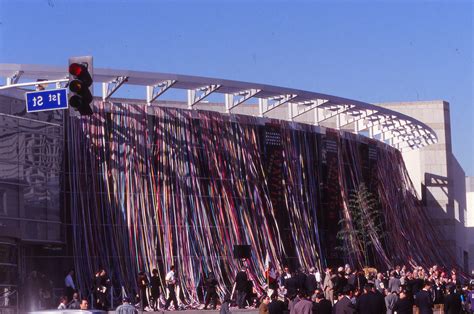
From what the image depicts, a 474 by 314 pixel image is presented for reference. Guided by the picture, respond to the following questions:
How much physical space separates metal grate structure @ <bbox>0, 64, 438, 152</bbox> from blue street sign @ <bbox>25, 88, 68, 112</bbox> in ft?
41.9

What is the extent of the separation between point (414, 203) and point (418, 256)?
480 cm

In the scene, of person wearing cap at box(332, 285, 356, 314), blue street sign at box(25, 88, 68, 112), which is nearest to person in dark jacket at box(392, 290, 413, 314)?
person wearing cap at box(332, 285, 356, 314)

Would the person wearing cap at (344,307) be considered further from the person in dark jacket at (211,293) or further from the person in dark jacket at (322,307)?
the person in dark jacket at (211,293)

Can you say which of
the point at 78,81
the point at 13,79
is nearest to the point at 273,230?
the point at 13,79

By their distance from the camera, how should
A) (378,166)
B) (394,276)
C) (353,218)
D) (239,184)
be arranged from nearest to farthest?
(394,276)
(239,184)
(353,218)
(378,166)

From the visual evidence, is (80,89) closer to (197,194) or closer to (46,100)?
(46,100)

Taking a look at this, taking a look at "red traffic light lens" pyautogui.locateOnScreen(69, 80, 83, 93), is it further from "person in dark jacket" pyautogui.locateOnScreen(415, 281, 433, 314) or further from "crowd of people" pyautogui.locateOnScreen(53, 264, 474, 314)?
"person in dark jacket" pyautogui.locateOnScreen(415, 281, 433, 314)

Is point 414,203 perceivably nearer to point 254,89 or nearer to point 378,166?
point 378,166

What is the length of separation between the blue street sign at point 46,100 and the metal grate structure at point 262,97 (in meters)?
12.8

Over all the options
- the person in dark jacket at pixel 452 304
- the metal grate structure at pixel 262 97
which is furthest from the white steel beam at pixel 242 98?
the person in dark jacket at pixel 452 304

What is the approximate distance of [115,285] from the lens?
39.2 metres

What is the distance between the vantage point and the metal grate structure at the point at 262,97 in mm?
38775

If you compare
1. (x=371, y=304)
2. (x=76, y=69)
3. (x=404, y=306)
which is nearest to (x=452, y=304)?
(x=404, y=306)

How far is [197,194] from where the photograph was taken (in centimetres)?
4281
